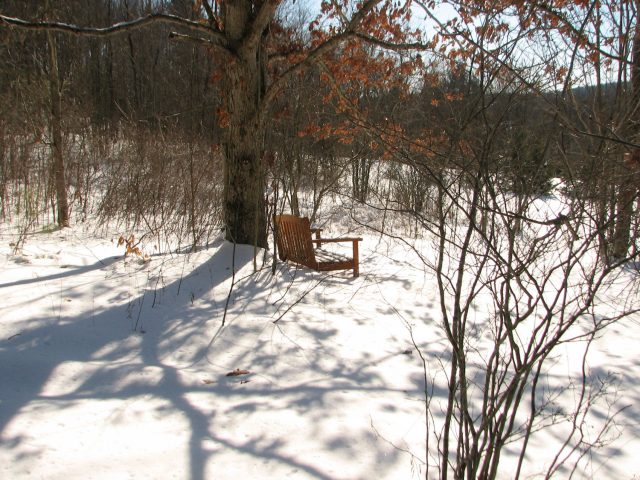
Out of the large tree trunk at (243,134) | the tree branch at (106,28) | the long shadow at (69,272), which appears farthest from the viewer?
the large tree trunk at (243,134)

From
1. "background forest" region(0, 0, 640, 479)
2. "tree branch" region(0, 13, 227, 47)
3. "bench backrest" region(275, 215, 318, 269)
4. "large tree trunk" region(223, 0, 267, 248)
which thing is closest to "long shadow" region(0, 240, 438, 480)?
"background forest" region(0, 0, 640, 479)

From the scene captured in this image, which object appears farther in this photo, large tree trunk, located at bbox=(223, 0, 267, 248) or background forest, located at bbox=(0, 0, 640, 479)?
large tree trunk, located at bbox=(223, 0, 267, 248)

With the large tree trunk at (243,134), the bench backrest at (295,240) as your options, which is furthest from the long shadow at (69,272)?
the bench backrest at (295,240)

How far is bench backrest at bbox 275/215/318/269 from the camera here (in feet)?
19.0

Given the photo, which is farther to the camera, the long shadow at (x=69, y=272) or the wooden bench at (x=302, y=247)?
the wooden bench at (x=302, y=247)

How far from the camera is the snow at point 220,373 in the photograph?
2.33m

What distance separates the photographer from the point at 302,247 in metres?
5.91

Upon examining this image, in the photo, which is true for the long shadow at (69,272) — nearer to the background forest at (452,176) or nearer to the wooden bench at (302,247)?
the background forest at (452,176)

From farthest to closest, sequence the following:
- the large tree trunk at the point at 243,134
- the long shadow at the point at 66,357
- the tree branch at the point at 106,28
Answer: the large tree trunk at the point at 243,134
the tree branch at the point at 106,28
the long shadow at the point at 66,357

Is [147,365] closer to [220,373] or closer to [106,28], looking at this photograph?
[220,373]

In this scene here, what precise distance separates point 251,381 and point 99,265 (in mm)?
2841

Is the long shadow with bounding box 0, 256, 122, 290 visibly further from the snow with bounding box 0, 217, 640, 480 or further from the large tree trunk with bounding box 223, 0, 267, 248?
the large tree trunk with bounding box 223, 0, 267, 248

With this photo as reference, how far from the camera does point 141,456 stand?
2.25 m

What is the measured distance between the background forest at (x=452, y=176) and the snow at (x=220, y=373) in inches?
7.3
